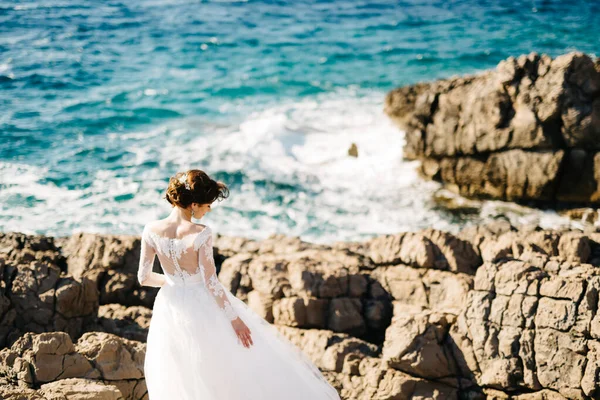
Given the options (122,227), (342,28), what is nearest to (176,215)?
(122,227)

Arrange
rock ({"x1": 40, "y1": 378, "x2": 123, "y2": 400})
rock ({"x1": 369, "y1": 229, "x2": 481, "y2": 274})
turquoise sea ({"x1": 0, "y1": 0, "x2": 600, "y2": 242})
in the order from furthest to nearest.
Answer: turquoise sea ({"x1": 0, "y1": 0, "x2": 600, "y2": 242}) < rock ({"x1": 369, "y1": 229, "x2": 481, "y2": 274}) < rock ({"x1": 40, "y1": 378, "x2": 123, "y2": 400})

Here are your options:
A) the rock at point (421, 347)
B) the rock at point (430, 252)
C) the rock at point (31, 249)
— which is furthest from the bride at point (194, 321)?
the rock at point (31, 249)

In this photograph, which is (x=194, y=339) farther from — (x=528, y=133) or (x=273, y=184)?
(x=273, y=184)

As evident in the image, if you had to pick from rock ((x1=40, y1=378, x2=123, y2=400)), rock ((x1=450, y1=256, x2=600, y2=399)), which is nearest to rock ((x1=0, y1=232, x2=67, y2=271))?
rock ((x1=40, y1=378, x2=123, y2=400))

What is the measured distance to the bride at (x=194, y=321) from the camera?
599 centimetres

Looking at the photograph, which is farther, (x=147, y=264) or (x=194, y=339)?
(x=147, y=264)

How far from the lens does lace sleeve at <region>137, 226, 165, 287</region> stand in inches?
243

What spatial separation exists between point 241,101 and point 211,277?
71.7 feet

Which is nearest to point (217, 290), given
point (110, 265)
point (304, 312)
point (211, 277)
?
point (211, 277)

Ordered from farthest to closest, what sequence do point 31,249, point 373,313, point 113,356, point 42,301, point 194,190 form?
point 31,249 → point 373,313 → point 42,301 → point 113,356 → point 194,190

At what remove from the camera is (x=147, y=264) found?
6.30 metres

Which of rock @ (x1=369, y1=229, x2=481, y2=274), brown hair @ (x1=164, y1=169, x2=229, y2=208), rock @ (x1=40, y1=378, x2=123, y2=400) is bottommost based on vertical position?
rock @ (x1=369, y1=229, x2=481, y2=274)

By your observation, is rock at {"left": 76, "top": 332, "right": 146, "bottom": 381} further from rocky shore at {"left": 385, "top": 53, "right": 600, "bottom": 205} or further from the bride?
rocky shore at {"left": 385, "top": 53, "right": 600, "bottom": 205}

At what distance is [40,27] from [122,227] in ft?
66.2
